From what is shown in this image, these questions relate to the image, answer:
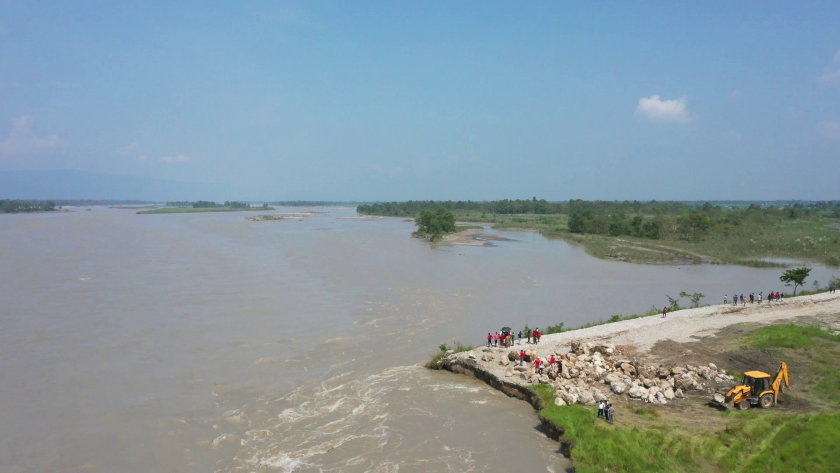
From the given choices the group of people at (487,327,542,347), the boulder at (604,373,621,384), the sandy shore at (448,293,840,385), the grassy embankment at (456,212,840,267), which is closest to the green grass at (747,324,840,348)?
the sandy shore at (448,293,840,385)

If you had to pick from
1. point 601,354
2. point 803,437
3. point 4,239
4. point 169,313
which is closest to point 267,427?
point 601,354

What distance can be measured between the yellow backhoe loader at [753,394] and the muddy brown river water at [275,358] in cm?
544

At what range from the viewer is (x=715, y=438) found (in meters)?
12.1

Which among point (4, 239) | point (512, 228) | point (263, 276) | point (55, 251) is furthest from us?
point (512, 228)

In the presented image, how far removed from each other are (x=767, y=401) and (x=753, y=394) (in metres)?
0.38

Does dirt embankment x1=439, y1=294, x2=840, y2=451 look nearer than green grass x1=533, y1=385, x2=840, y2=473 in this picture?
No

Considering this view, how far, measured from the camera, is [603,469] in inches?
453

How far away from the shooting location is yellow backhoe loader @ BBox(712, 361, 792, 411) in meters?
14.0

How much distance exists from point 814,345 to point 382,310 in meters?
19.7

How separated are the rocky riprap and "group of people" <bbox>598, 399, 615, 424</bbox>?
0.96 meters

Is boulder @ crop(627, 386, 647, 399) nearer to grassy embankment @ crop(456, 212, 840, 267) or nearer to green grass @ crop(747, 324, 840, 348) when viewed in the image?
green grass @ crop(747, 324, 840, 348)

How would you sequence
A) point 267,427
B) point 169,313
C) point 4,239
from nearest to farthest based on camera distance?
point 267,427, point 169,313, point 4,239

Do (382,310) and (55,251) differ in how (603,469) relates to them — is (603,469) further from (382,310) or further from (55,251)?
(55,251)

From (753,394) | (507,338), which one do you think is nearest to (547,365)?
(507,338)
